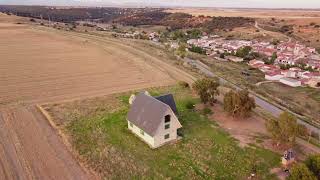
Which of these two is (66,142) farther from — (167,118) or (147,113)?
(167,118)

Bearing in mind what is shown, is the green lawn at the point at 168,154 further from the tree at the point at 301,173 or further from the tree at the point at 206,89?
the tree at the point at 206,89

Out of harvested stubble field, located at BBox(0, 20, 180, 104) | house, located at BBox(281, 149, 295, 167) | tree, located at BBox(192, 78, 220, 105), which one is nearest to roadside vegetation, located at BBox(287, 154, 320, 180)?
house, located at BBox(281, 149, 295, 167)

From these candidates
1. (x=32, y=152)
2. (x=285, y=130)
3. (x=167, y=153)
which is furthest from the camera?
(x=285, y=130)

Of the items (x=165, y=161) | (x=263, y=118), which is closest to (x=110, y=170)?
(x=165, y=161)

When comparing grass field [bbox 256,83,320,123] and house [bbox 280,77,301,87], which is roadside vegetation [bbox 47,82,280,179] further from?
house [bbox 280,77,301,87]

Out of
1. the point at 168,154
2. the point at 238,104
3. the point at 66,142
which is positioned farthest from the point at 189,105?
the point at 66,142
